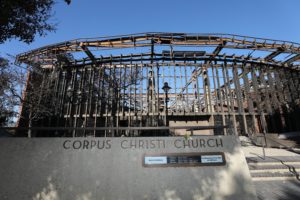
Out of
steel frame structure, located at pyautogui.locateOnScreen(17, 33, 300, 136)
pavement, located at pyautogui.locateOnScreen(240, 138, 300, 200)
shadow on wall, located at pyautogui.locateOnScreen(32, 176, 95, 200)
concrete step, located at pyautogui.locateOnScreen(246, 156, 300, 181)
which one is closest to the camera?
shadow on wall, located at pyautogui.locateOnScreen(32, 176, 95, 200)

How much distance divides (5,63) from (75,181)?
43.6 feet

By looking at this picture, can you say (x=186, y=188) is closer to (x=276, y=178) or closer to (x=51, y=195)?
(x=51, y=195)

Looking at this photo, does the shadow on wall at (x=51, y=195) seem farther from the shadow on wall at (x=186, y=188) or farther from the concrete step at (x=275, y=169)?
the concrete step at (x=275, y=169)

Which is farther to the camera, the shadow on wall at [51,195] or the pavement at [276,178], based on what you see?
the pavement at [276,178]

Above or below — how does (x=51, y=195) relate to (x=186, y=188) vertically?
below

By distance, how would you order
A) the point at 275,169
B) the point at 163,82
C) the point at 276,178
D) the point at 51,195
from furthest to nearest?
the point at 163,82, the point at 275,169, the point at 276,178, the point at 51,195

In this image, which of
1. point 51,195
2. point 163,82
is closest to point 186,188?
point 51,195

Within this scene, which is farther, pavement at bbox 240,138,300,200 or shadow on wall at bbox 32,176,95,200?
pavement at bbox 240,138,300,200

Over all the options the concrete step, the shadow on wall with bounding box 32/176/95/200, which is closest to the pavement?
the concrete step

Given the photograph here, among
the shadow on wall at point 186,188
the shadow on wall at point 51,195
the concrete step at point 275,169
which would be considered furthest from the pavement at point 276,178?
the shadow on wall at point 51,195

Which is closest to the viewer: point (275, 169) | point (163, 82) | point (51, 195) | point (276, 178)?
point (51, 195)

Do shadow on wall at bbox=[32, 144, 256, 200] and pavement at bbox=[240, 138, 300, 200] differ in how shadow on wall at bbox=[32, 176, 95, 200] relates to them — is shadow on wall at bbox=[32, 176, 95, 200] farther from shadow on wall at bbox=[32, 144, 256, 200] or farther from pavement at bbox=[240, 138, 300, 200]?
pavement at bbox=[240, 138, 300, 200]

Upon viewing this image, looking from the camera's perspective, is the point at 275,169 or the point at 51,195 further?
the point at 275,169

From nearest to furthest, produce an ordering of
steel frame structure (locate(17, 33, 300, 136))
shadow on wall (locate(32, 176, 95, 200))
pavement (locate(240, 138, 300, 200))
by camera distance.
→ shadow on wall (locate(32, 176, 95, 200))
pavement (locate(240, 138, 300, 200))
steel frame structure (locate(17, 33, 300, 136))
